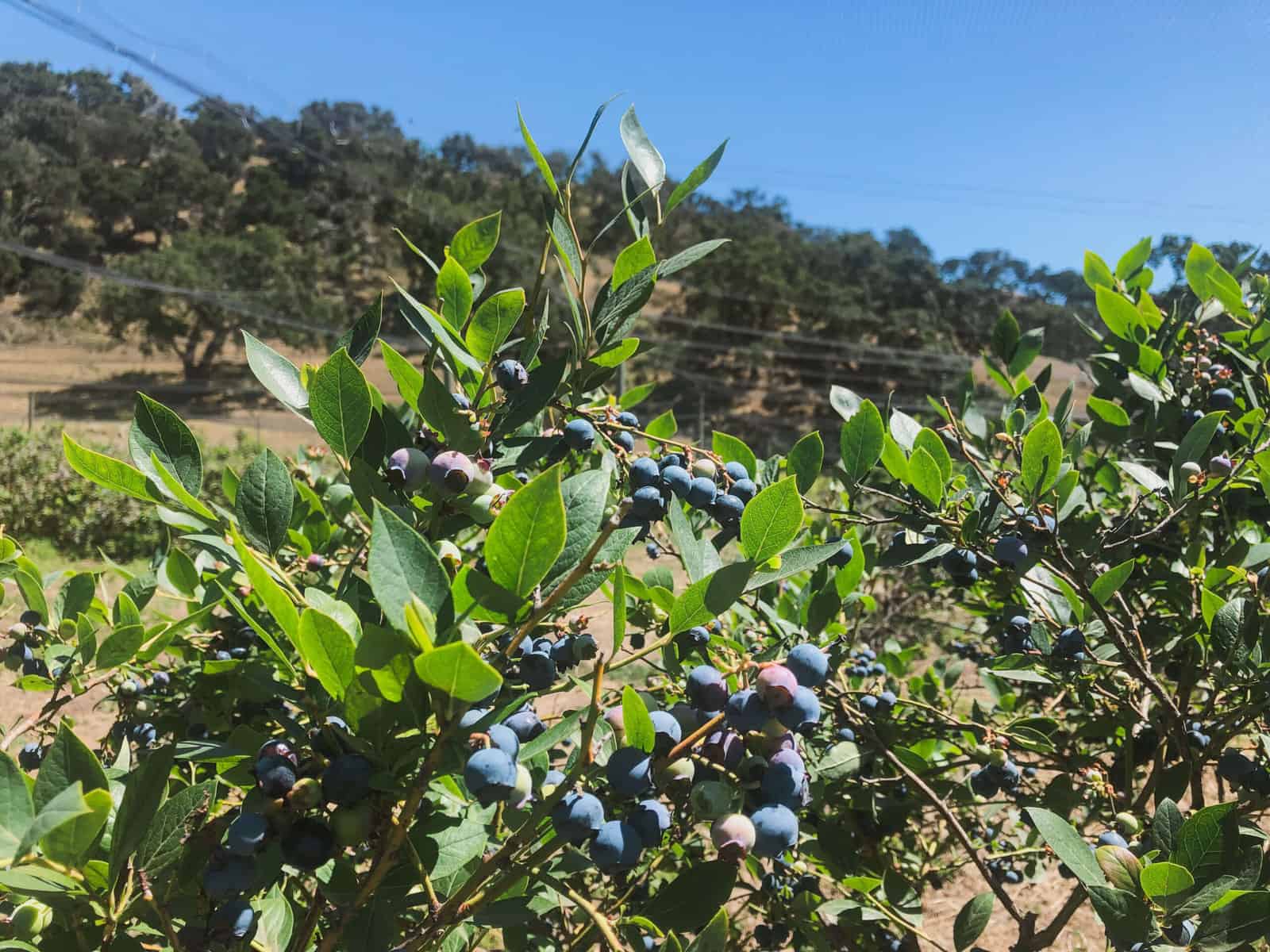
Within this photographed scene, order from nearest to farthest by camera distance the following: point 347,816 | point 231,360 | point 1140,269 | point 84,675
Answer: point 347,816
point 84,675
point 1140,269
point 231,360

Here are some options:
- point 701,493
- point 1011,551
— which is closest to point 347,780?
point 701,493

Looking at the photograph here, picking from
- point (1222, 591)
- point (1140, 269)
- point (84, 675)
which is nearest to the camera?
point (84, 675)

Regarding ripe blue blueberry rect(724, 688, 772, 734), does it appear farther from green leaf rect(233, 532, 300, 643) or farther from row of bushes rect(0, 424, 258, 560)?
row of bushes rect(0, 424, 258, 560)

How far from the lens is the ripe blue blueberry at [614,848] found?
17.6 inches

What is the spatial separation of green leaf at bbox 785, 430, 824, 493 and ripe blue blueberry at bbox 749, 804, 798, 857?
1.11 ft

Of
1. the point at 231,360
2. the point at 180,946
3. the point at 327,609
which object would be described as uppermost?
the point at 231,360

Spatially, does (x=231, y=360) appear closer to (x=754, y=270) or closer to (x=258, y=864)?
(x=754, y=270)

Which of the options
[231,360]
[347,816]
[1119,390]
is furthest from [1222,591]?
[231,360]

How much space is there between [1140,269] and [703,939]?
153cm

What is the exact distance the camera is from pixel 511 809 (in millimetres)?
584

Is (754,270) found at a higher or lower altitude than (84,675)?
higher

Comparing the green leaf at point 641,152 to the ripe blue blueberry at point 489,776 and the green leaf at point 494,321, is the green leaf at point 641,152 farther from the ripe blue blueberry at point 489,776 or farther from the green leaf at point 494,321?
the ripe blue blueberry at point 489,776

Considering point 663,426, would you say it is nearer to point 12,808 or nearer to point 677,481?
point 677,481

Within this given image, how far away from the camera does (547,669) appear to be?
538 mm
